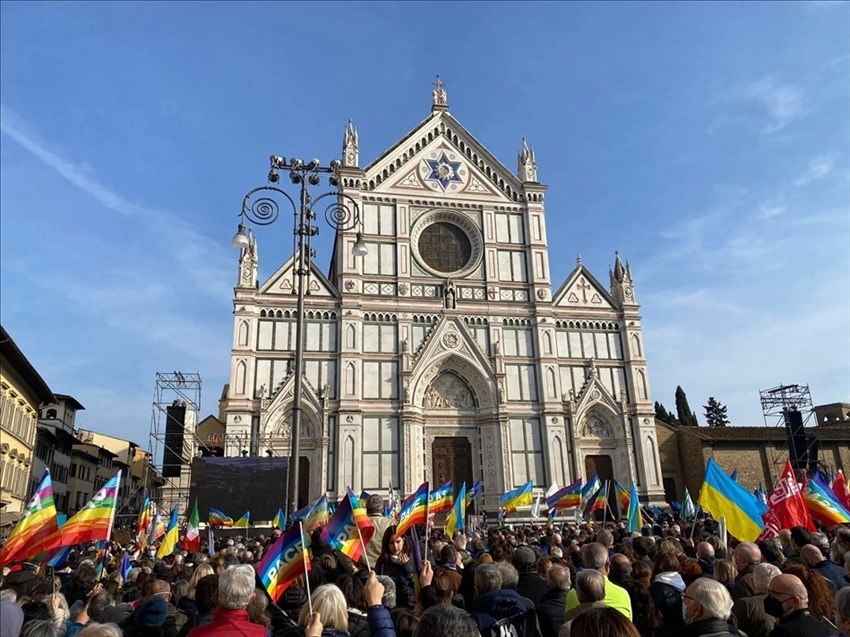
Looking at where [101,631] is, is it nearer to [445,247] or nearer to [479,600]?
[479,600]

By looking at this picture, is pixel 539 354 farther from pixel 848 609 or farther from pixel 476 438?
pixel 848 609

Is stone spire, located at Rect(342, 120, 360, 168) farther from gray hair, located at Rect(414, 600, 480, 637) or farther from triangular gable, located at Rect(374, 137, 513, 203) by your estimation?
gray hair, located at Rect(414, 600, 480, 637)

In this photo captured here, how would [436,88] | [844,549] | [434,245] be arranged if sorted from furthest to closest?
[436,88] → [434,245] → [844,549]

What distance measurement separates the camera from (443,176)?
40.5 metres

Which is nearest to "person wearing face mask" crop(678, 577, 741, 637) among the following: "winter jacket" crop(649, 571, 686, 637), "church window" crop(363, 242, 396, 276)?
"winter jacket" crop(649, 571, 686, 637)

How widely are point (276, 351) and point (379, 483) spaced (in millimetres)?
9200

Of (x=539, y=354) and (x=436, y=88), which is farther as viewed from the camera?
(x=436, y=88)

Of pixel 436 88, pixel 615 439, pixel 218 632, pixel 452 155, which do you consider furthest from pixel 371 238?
pixel 218 632

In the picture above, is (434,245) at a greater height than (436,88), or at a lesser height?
lesser

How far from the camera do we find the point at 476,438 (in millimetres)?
36656

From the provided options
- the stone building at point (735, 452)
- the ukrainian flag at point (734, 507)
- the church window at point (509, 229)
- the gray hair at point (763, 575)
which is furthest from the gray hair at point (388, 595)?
the stone building at point (735, 452)

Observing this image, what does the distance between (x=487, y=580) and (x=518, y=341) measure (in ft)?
109

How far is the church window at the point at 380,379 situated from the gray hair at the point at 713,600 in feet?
103

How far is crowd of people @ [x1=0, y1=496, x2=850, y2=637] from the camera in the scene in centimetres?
416
